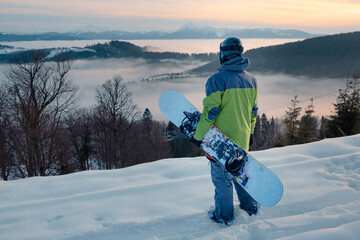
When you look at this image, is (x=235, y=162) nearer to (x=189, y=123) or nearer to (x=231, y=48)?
(x=189, y=123)

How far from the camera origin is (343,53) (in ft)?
391

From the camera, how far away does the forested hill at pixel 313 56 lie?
4518 inches

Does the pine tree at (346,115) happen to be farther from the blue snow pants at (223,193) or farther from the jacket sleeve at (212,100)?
the jacket sleeve at (212,100)

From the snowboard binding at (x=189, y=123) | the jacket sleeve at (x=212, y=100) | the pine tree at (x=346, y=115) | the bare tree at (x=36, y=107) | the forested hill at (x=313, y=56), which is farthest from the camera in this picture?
the forested hill at (x=313, y=56)

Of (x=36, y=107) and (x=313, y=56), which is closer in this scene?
(x=36, y=107)

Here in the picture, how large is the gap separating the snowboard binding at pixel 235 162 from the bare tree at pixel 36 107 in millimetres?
14907

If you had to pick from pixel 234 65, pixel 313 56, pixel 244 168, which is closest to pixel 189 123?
pixel 244 168

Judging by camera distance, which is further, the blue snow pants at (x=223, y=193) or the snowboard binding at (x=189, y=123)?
the snowboard binding at (x=189, y=123)

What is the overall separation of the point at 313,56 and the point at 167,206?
160 meters

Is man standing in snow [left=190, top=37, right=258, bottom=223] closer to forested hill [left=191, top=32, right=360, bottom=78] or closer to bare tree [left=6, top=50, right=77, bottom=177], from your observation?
bare tree [left=6, top=50, right=77, bottom=177]

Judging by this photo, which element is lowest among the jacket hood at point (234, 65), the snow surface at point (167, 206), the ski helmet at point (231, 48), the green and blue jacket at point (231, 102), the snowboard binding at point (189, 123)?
the snow surface at point (167, 206)

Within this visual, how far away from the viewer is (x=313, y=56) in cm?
13612

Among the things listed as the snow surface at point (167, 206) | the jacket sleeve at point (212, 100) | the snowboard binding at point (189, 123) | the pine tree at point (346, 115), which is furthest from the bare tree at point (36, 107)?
the pine tree at point (346, 115)

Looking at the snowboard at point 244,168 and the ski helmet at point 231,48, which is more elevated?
the ski helmet at point 231,48
